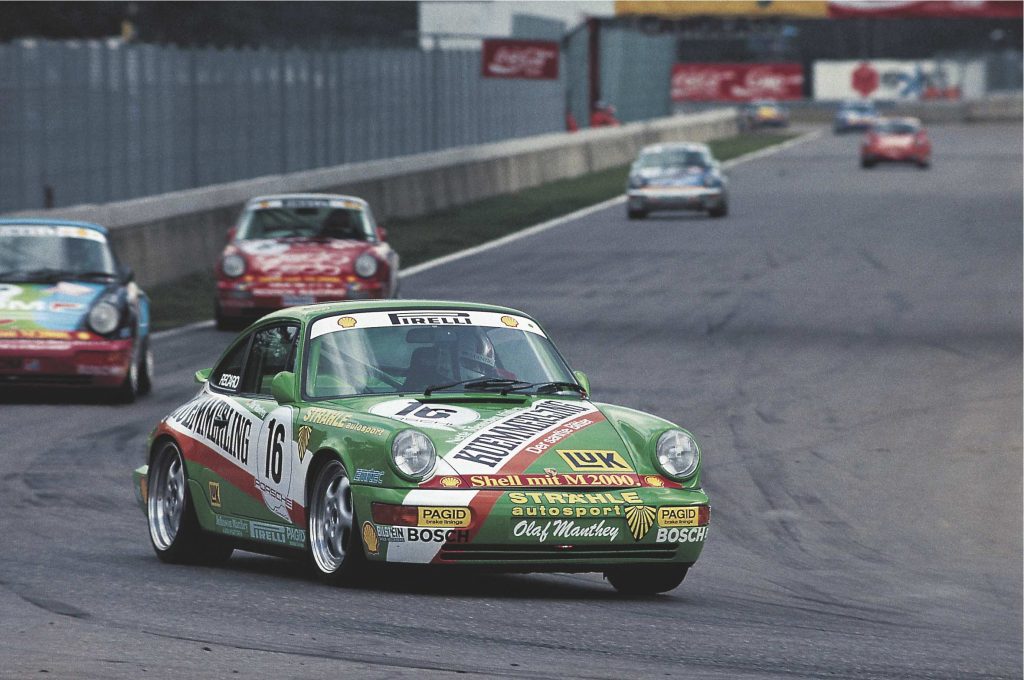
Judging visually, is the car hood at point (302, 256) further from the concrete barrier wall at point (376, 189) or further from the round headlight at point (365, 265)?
the concrete barrier wall at point (376, 189)

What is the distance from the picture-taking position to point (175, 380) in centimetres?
1850

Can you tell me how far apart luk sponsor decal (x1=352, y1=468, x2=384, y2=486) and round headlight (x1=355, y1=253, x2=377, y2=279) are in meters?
13.5

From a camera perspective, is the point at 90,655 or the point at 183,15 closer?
the point at 90,655

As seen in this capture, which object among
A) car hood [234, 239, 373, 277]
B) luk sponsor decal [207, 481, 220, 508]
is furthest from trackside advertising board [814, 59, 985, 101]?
luk sponsor decal [207, 481, 220, 508]

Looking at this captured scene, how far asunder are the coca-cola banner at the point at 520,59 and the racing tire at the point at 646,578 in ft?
153

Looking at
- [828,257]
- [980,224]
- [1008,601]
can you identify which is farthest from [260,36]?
[1008,601]

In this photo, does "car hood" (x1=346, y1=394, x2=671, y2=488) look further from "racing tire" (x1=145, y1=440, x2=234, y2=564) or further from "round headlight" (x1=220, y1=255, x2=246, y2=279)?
"round headlight" (x1=220, y1=255, x2=246, y2=279)

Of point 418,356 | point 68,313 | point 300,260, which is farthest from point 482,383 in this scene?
point 300,260

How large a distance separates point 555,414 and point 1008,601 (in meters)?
3.46

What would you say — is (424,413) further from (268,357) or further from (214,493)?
(214,493)

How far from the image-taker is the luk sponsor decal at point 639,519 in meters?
8.74

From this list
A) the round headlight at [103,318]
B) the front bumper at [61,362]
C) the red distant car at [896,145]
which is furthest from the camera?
the red distant car at [896,145]

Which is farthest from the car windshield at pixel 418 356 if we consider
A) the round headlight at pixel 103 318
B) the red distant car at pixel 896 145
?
the red distant car at pixel 896 145

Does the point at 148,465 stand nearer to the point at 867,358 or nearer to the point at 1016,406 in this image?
the point at 1016,406
